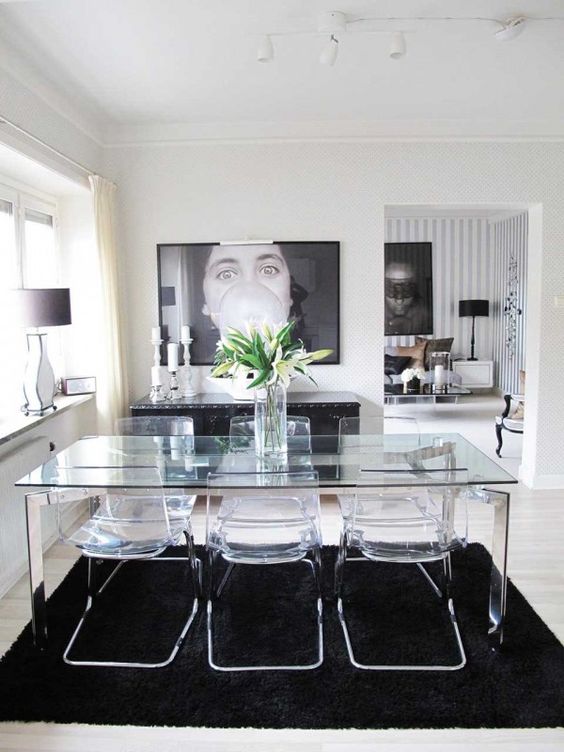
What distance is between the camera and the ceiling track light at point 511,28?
9.50ft

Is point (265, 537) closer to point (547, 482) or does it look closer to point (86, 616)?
point (86, 616)

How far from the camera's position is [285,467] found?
113 inches

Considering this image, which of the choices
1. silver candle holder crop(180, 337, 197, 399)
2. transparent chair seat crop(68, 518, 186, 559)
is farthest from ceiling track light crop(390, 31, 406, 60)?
silver candle holder crop(180, 337, 197, 399)

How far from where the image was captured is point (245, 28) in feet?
9.82

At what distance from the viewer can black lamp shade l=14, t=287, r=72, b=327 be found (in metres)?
3.28

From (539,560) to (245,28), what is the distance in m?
3.28

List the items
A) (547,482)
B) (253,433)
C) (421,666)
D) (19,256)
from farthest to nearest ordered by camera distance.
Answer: (547,482), (19,256), (253,433), (421,666)

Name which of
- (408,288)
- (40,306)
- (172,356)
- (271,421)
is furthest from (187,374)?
(408,288)

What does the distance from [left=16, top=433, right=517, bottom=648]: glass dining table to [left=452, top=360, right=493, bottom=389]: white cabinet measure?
6.24 metres

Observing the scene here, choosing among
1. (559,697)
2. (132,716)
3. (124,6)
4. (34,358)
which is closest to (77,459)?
(34,358)

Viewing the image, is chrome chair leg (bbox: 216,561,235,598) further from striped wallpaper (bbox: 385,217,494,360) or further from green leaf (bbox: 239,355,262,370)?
striped wallpaper (bbox: 385,217,494,360)

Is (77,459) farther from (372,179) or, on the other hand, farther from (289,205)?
(372,179)

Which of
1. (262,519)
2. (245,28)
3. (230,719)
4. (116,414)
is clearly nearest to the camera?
(230,719)

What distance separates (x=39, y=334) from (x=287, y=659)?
7.70 feet
